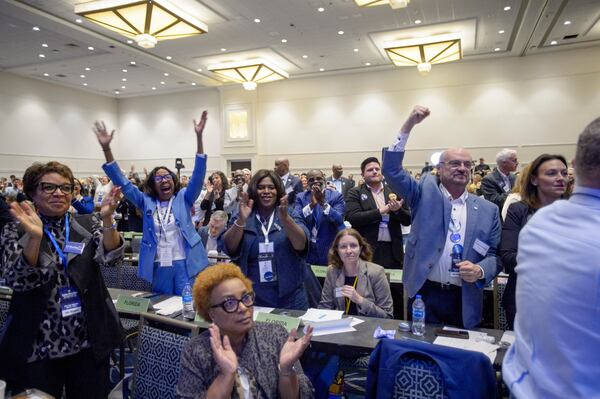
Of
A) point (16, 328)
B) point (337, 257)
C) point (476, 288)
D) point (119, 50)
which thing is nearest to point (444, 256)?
point (476, 288)

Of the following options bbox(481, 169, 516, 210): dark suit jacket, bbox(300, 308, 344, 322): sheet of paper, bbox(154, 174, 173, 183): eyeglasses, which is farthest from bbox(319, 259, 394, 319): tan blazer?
bbox(481, 169, 516, 210): dark suit jacket

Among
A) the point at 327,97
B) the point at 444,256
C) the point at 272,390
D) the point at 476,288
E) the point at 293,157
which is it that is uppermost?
the point at 327,97

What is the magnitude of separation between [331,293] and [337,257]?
247mm

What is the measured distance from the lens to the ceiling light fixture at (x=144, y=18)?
27.5 ft

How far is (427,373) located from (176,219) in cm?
205

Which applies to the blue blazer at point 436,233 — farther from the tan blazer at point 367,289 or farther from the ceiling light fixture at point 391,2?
the ceiling light fixture at point 391,2

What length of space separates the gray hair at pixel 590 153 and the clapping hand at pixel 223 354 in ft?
3.76

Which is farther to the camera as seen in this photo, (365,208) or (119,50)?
(119,50)

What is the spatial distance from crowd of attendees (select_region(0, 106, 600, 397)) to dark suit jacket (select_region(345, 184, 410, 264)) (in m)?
0.08

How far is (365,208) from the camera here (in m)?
3.75

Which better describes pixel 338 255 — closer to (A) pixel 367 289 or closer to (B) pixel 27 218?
(A) pixel 367 289

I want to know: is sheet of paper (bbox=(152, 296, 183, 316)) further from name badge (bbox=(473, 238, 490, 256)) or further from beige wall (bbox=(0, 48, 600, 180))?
beige wall (bbox=(0, 48, 600, 180))

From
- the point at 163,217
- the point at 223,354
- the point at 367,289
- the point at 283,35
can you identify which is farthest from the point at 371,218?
the point at 283,35

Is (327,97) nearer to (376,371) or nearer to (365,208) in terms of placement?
(365,208)
